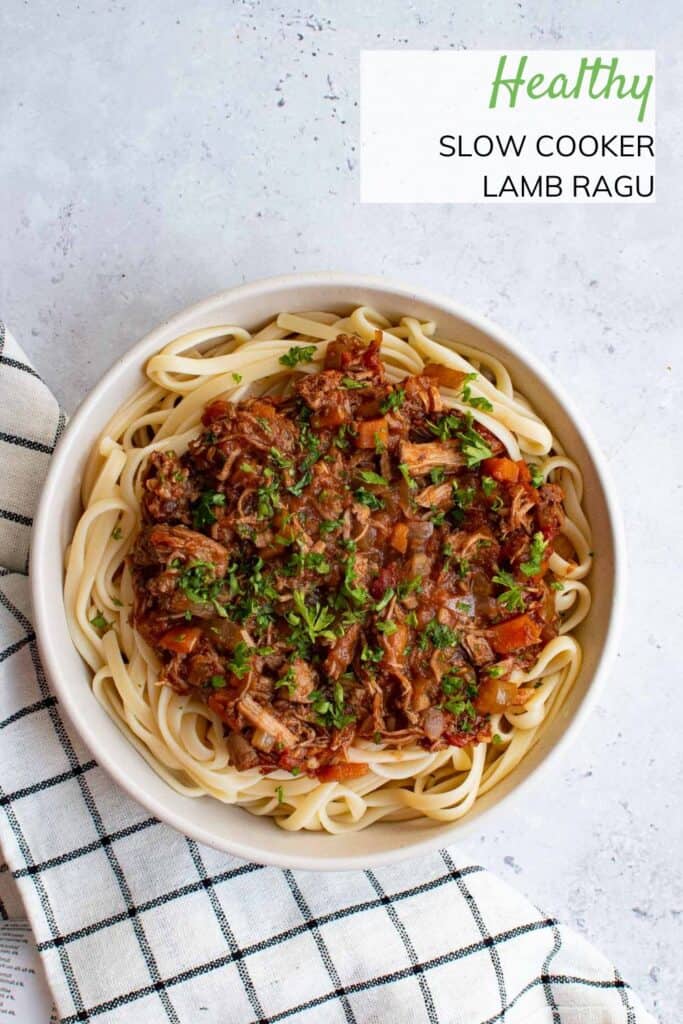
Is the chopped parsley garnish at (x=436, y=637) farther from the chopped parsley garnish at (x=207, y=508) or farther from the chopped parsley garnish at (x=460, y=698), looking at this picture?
the chopped parsley garnish at (x=207, y=508)

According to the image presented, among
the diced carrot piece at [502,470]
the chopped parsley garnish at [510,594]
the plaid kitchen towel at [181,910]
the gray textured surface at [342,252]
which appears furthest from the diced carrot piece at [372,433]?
the plaid kitchen towel at [181,910]

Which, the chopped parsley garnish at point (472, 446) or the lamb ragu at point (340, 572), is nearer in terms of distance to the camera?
the lamb ragu at point (340, 572)

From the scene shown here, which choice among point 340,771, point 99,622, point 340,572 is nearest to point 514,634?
point 340,572

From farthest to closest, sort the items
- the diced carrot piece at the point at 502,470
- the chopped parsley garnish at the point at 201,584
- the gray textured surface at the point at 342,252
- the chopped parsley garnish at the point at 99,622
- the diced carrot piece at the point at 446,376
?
the gray textured surface at the point at 342,252
the chopped parsley garnish at the point at 99,622
the diced carrot piece at the point at 446,376
the diced carrot piece at the point at 502,470
the chopped parsley garnish at the point at 201,584

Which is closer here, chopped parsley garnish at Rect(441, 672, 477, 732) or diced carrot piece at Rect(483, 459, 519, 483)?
chopped parsley garnish at Rect(441, 672, 477, 732)

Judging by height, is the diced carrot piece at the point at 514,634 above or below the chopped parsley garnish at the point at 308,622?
below

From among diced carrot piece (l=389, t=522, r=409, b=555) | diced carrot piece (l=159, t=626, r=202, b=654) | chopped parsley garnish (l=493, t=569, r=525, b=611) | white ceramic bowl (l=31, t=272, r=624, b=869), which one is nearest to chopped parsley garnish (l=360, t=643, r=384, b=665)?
diced carrot piece (l=389, t=522, r=409, b=555)

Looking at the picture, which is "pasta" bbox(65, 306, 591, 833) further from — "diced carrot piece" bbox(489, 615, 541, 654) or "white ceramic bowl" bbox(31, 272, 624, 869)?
"diced carrot piece" bbox(489, 615, 541, 654)

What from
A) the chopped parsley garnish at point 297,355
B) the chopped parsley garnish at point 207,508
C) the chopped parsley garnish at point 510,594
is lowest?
the chopped parsley garnish at point 510,594
